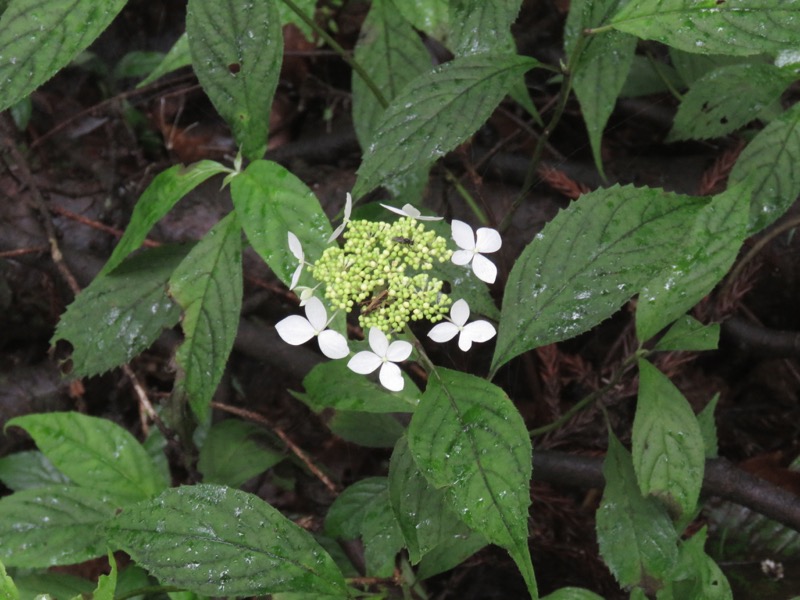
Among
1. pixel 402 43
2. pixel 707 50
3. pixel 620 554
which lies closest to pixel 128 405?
pixel 402 43

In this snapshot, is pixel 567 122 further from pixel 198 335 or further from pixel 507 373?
pixel 198 335

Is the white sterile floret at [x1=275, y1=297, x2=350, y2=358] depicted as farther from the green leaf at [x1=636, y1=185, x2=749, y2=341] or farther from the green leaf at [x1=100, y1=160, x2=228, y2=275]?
the green leaf at [x1=636, y1=185, x2=749, y2=341]

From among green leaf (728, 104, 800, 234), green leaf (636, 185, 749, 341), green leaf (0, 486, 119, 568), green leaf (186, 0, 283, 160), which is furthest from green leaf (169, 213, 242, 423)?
green leaf (728, 104, 800, 234)

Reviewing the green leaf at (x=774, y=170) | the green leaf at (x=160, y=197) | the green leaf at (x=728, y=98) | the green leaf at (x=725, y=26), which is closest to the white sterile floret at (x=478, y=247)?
the green leaf at (x=725, y=26)

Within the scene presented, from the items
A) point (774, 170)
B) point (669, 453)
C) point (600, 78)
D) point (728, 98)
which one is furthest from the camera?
point (728, 98)

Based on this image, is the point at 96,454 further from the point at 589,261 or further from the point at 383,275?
the point at 589,261

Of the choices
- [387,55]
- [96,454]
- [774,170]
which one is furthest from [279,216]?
[774,170]
